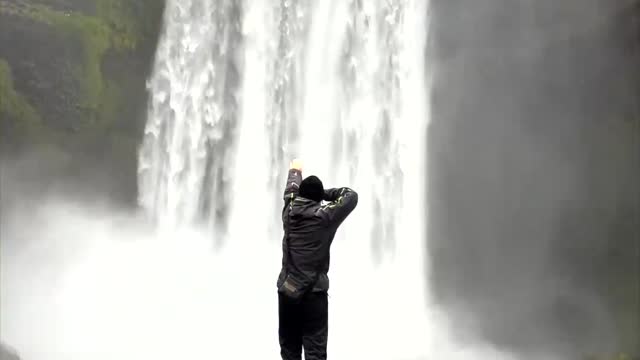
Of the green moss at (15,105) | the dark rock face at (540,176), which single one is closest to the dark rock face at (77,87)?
the green moss at (15,105)

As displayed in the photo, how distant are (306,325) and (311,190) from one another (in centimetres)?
58

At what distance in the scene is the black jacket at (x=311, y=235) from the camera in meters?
2.68

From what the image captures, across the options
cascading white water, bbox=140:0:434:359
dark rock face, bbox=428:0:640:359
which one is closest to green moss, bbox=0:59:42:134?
cascading white water, bbox=140:0:434:359

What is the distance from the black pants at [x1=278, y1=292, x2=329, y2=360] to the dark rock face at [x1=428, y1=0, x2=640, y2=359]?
521cm

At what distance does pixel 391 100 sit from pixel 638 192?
3.08 metres

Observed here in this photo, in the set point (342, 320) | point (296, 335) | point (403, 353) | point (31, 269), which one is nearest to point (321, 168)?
point (342, 320)

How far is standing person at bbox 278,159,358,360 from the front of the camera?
2660 millimetres

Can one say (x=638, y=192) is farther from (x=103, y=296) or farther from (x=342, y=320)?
(x=103, y=296)

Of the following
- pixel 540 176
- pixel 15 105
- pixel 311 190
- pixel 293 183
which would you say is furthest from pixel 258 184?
pixel 311 190

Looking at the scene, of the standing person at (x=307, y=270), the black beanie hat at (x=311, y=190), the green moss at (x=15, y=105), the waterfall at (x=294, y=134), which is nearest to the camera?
the standing person at (x=307, y=270)

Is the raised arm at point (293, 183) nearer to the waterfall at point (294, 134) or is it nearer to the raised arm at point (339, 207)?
the raised arm at point (339, 207)

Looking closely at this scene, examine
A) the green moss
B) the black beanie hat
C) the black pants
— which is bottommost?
the black pants

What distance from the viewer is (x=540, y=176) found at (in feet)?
25.4

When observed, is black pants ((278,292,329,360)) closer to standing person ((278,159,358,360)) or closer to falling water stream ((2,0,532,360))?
standing person ((278,159,358,360))
